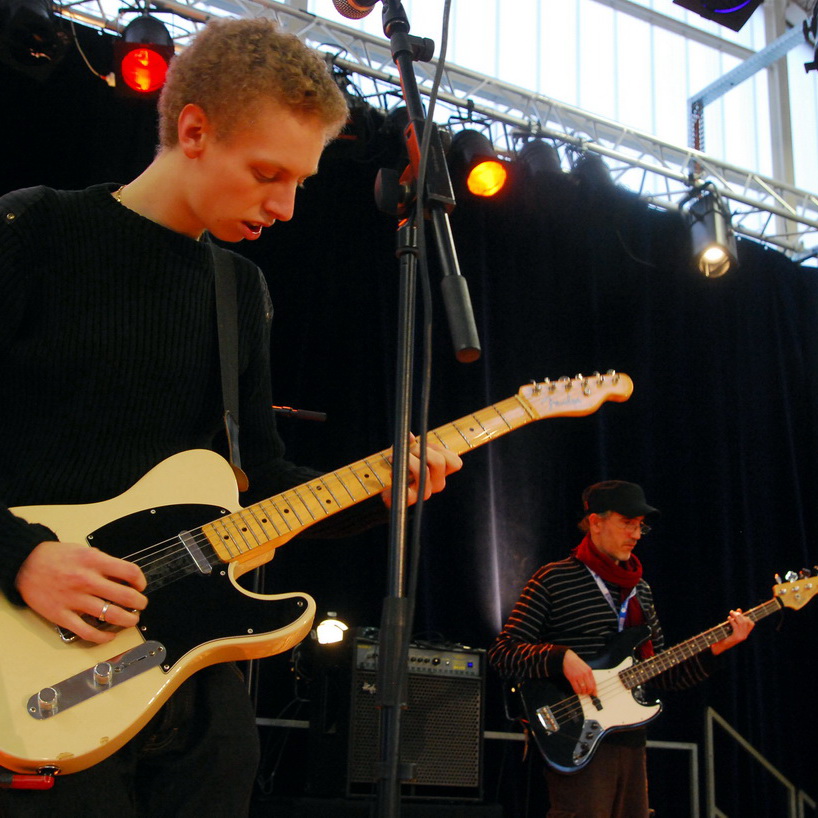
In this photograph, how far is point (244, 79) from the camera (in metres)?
1.74

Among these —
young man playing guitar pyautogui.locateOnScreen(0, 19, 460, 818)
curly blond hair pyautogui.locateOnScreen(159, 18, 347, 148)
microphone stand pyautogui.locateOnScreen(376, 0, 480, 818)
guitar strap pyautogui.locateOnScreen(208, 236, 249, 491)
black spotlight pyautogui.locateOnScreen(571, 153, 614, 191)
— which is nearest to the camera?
microphone stand pyautogui.locateOnScreen(376, 0, 480, 818)

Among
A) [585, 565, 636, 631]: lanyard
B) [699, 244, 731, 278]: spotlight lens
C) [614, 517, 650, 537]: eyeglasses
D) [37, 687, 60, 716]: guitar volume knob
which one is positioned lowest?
[37, 687, 60, 716]: guitar volume knob

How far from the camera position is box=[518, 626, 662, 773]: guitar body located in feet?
13.2

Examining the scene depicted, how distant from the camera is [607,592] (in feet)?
14.5

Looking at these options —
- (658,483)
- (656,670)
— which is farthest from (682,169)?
(656,670)

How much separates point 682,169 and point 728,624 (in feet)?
11.4

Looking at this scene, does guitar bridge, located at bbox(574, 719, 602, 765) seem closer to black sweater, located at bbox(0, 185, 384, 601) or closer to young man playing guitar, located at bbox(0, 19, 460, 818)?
young man playing guitar, located at bbox(0, 19, 460, 818)

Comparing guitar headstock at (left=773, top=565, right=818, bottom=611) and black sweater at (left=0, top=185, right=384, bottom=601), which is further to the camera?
guitar headstock at (left=773, top=565, right=818, bottom=611)

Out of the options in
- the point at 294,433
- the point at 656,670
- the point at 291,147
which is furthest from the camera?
the point at 294,433

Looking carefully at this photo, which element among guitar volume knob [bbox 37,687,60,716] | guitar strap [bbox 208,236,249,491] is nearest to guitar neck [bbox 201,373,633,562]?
guitar strap [bbox 208,236,249,491]

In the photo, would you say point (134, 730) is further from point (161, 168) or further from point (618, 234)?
point (618, 234)

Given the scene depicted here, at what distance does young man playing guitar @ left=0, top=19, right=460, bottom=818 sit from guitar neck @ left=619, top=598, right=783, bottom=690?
272 cm

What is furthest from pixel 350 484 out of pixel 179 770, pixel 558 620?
pixel 558 620

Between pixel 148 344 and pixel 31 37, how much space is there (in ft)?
10.9
